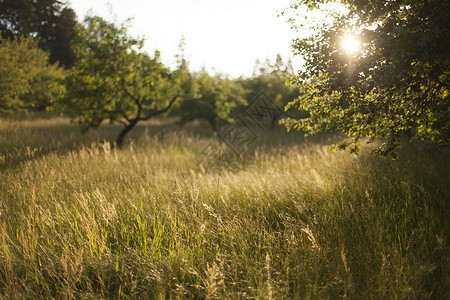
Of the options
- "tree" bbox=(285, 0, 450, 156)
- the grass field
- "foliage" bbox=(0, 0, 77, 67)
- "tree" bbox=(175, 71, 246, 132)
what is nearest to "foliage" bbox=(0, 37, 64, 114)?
"tree" bbox=(175, 71, 246, 132)

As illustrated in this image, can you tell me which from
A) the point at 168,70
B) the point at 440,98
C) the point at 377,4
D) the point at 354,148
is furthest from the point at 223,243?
the point at 168,70

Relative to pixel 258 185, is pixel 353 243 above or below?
below

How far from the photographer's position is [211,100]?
1158 centimetres

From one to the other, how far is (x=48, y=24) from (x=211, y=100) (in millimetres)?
32846

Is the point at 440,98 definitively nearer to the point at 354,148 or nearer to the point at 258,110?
the point at 354,148

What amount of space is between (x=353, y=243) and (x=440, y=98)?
2384mm

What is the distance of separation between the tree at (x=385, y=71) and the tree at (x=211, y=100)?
769 cm

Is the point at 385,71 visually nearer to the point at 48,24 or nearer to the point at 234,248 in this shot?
the point at 234,248

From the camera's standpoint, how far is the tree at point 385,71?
2.71 metres

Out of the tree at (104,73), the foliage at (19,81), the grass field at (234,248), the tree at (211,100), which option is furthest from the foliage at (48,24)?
the grass field at (234,248)

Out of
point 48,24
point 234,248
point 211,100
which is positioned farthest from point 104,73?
point 48,24

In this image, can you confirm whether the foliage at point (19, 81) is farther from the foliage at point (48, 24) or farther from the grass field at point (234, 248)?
the foliage at point (48, 24)

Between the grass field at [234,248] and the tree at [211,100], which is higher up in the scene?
the tree at [211,100]

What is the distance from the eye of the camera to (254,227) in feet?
9.76
